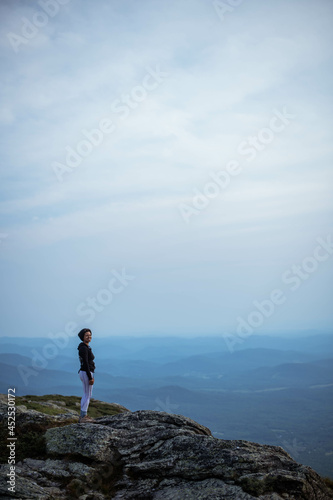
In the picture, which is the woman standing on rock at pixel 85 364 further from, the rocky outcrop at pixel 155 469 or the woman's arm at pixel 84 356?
the rocky outcrop at pixel 155 469

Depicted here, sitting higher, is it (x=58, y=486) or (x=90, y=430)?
(x=90, y=430)

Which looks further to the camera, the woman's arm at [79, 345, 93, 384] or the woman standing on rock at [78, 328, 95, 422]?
the woman standing on rock at [78, 328, 95, 422]

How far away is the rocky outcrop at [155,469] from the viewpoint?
1416 centimetres

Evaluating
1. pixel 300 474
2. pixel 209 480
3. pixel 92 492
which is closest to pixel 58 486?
pixel 92 492

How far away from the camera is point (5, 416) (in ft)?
64.1

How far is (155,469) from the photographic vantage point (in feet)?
51.3

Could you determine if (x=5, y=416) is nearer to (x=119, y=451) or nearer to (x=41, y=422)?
(x=41, y=422)

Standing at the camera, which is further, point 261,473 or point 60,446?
point 60,446

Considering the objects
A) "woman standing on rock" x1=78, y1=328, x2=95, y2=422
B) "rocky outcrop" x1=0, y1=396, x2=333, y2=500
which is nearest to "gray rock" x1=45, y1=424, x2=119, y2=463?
"rocky outcrop" x1=0, y1=396, x2=333, y2=500

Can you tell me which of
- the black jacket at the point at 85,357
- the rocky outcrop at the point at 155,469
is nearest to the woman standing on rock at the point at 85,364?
the black jacket at the point at 85,357

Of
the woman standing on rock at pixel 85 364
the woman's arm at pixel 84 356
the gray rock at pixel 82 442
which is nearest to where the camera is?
the gray rock at pixel 82 442

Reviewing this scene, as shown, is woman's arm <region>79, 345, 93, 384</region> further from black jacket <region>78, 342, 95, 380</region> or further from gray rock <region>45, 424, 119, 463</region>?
gray rock <region>45, 424, 119, 463</region>

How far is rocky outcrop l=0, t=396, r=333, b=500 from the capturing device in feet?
46.4

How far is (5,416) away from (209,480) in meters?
11.6
